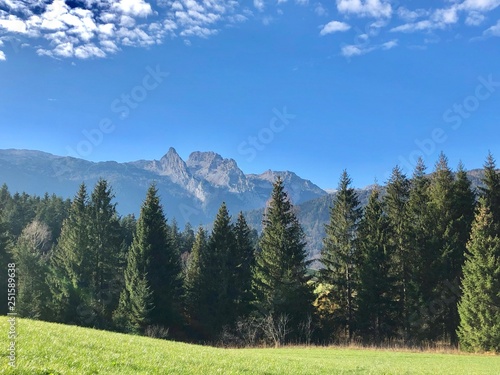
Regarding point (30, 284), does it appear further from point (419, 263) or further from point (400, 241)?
point (419, 263)

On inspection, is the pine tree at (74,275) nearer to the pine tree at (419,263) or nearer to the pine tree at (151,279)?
the pine tree at (151,279)

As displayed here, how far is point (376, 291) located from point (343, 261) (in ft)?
16.9

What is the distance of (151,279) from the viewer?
4981 centimetres

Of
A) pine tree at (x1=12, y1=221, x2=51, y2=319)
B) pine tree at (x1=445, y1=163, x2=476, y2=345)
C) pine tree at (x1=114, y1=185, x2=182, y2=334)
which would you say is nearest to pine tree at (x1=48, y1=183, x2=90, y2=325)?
pine tree at (x1=12, y1=221, x2=51, y2=319)

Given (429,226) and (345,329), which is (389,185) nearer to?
(429,226)

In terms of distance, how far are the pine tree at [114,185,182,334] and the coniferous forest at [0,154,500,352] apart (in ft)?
0.46

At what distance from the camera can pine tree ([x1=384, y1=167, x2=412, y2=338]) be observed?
4553cm

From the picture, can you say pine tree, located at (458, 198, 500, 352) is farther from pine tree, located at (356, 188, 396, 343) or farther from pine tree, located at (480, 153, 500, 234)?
pine tree, located at (356, 188, 396, 343)

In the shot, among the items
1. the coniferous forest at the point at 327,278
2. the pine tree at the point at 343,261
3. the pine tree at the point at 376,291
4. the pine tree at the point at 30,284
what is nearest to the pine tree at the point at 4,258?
the pine tree at the point at 30,284

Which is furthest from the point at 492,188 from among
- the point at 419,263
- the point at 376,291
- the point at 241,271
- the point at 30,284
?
the point at 30,284

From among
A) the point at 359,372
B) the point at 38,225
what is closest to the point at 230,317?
the point at 359,372

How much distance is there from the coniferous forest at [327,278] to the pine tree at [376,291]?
13 cm

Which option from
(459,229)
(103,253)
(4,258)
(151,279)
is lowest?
(151,279)

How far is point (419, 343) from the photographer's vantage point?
4206 cm
